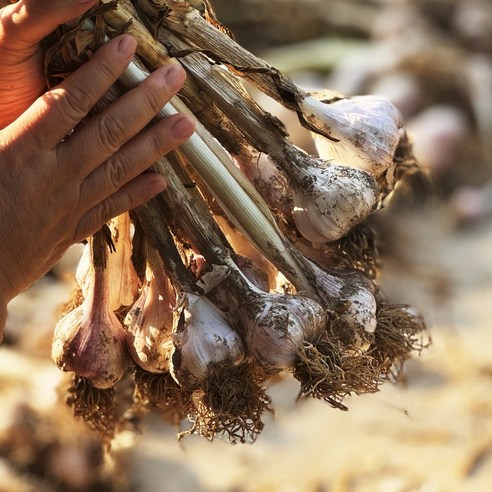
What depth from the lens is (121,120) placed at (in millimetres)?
1062

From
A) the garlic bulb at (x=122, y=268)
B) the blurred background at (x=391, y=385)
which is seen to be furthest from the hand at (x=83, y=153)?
the blurred background at (x=391, y=385)

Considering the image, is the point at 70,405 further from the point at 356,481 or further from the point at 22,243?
the point at 356,481

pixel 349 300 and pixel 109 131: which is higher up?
pixel 109 131

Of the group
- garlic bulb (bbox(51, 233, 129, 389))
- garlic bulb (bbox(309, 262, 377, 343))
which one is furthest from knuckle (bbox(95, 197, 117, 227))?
garlic bulb (bbox(309, 262, 377, 343))

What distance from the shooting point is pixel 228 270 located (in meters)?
1.17

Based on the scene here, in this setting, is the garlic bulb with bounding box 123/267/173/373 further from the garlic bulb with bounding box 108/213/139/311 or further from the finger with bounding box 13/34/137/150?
the finger with bounding box 13/34/137/150

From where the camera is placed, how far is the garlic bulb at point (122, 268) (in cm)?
129

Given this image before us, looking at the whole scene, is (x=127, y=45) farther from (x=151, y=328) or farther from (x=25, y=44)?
(x=151, y=328)

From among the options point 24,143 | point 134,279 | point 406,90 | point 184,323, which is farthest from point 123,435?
point 406,90

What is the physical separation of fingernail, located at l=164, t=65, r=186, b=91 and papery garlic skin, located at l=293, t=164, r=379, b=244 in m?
0.26

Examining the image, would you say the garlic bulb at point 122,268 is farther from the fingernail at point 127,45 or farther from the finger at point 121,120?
the fingernail at point 127,45

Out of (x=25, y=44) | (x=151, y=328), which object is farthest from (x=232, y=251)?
(x=25, y=44)

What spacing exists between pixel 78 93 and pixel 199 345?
40cm

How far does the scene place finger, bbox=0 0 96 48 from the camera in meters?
0.98
